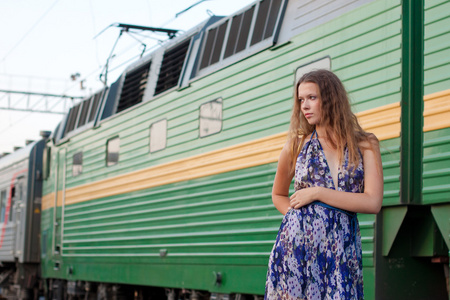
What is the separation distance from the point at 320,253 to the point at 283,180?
46 centimetres

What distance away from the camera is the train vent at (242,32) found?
7.32m

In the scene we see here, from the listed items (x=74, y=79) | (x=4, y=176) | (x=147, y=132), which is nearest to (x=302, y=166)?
(x=147, y=132)

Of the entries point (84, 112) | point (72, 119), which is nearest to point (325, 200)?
point (84, 112)

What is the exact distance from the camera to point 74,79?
2570 centimetres

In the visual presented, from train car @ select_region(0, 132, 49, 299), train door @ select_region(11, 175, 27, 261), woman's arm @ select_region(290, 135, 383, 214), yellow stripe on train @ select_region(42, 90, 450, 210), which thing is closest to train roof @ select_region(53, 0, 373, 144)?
yellow stripe on train @ select_region(42, 90, 450, 210)

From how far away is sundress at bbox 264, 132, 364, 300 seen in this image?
8.76 feet

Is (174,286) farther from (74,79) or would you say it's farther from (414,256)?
(74,79)

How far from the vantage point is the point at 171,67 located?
949 centimetres

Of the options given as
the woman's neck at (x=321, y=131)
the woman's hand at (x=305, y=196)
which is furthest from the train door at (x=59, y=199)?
the woman's hand at (x=305, y=196)

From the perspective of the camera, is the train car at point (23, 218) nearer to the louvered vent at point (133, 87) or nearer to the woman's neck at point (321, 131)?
the louvered vent at point (133, 87)

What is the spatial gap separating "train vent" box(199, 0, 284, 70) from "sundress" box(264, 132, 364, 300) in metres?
4.61

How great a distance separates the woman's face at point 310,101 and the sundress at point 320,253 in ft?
0.72

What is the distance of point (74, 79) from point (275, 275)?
23895 mm

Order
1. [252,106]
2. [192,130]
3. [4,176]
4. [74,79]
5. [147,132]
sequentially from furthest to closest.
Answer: [74,79], [4,176], [147,132], [192,130], [252,106]
